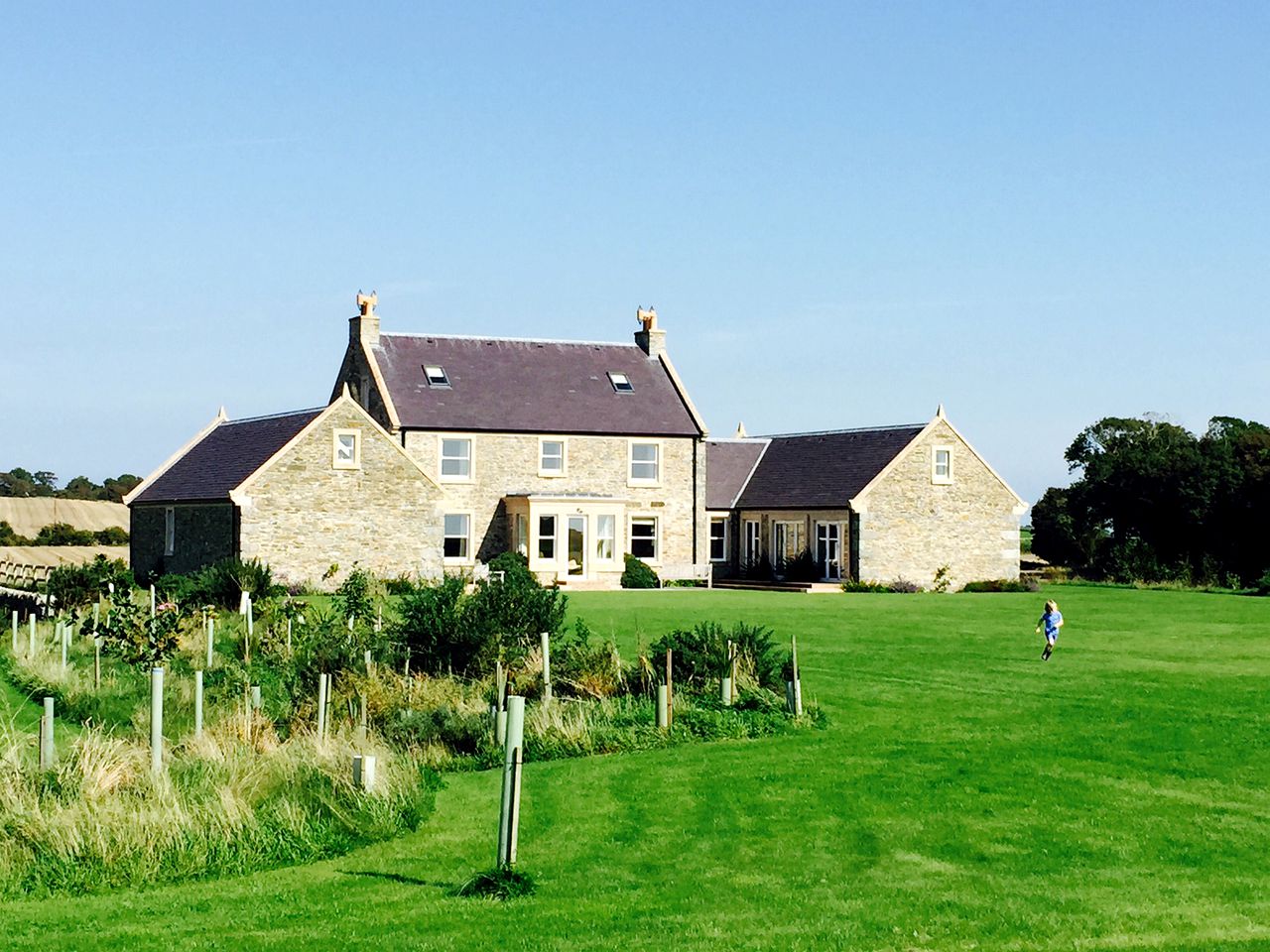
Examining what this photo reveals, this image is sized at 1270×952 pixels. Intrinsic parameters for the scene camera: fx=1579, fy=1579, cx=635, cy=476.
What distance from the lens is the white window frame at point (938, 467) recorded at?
157ft

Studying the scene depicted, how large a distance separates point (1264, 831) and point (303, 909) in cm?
807

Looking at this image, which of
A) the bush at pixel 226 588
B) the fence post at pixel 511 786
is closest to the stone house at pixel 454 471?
the bush at pixel 226 588

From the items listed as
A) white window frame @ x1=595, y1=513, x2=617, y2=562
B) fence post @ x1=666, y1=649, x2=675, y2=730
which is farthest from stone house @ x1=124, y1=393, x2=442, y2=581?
fence post @ x1=666, y1=649, x2=675, y2=730

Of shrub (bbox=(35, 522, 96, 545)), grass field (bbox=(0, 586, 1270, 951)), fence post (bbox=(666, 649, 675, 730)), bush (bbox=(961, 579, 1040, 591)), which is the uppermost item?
shrub (bbox=(35, 522, 96, 545))

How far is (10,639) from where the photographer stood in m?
30.9

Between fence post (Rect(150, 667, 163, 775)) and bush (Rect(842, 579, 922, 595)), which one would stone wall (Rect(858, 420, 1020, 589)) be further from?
fence post (Rect(150, 667, 163, 775))

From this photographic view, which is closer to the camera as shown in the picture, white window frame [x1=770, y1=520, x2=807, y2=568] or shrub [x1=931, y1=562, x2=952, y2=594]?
shrub [x1=931, y1=562, x2=952, y2=594]

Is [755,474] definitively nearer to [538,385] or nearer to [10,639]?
[538,385]

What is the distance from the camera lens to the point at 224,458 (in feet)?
149

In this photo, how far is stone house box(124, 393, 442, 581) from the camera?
41500mm

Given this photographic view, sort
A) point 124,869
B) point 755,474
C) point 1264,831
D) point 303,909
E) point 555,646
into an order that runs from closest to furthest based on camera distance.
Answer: point 303,909 < point 124,869 < point 1264,831 < point 555,646 < point 755,474

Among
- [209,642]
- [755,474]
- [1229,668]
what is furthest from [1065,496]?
[209,642]

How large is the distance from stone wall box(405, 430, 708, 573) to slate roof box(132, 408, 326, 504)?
3.93 metres

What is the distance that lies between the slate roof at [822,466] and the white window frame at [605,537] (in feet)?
→ 17.4
